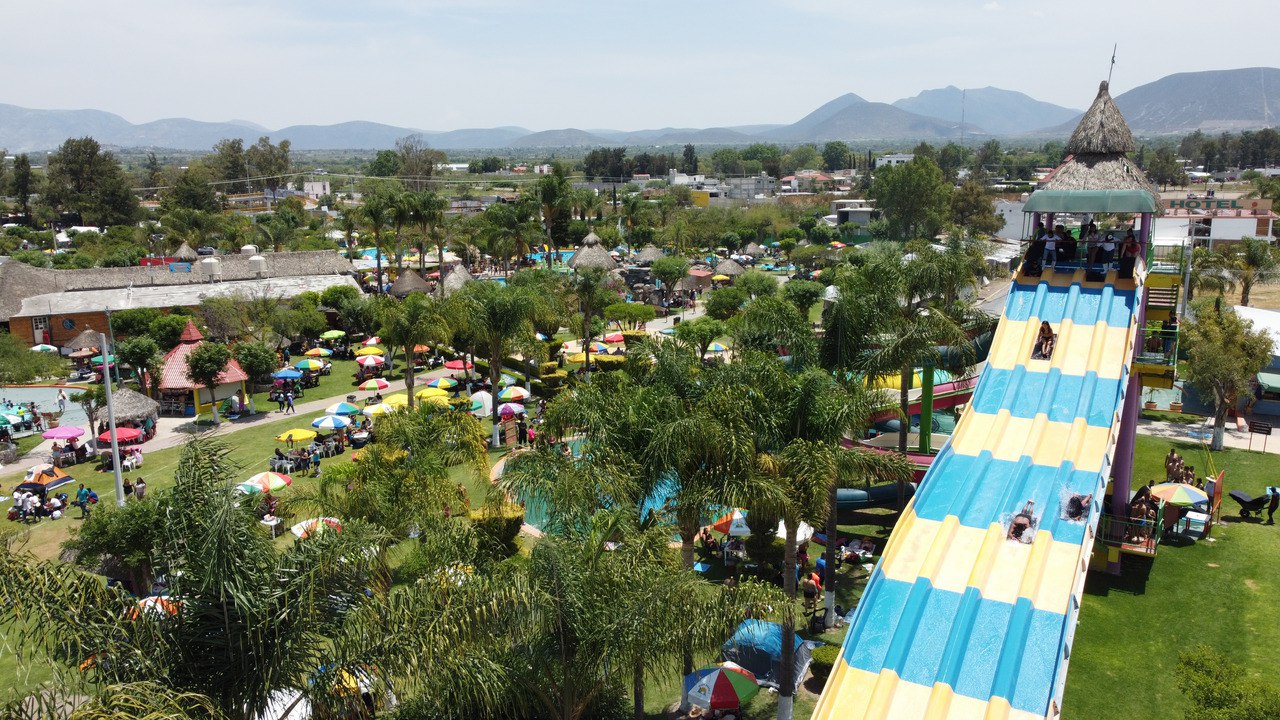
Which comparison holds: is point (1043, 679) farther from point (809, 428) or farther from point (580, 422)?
point (580, 422)

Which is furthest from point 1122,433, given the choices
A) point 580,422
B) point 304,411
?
point 304,411

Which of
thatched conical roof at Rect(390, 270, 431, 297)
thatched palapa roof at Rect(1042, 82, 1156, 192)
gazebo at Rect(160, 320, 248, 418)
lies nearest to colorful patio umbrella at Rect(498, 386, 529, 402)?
gazebo at Rect(160, 320, 248, 418)

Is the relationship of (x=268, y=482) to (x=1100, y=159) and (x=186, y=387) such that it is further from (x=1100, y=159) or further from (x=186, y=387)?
(x=1100, y=159)

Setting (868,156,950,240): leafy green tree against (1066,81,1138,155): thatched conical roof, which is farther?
(868,156,950,240): leafy green tree

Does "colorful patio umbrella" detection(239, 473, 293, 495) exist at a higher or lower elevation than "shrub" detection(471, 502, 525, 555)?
lower

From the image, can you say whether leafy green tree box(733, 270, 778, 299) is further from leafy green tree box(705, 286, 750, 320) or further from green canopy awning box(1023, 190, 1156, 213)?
green canopy awning box(1023, 190, 1156, 213)

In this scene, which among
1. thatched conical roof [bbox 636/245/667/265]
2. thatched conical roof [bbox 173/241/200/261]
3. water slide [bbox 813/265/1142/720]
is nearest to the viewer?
water slide [bbox 813/265/1142/720]

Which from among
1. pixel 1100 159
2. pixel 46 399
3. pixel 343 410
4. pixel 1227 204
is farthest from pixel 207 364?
pixel 1227 204

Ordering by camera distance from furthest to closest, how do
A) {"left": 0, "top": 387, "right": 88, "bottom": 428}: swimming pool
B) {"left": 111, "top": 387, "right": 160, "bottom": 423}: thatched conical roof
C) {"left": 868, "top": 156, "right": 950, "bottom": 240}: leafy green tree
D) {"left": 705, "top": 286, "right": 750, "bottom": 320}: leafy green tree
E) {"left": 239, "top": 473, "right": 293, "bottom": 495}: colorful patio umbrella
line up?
{"left": 868, "top": 156, "right": 950, "bottom": 240}: leafy green tree < {"left": 705, "top": 286, "right": 750, "bottom": 320}: leafy green tree < {"left": 0, "top": 387, "right": 88, "bottom": 428}: swimming pool < {"left": 111, "top": 387, "right": 160, "bottom": 423}: thatched conical roof < {"left": 239, "top": 473, "right": 293, "bottom": 495}: colorful patio umbrella

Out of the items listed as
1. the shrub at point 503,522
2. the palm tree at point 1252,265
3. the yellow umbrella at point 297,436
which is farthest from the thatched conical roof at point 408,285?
the palm tree at point 1252,265
